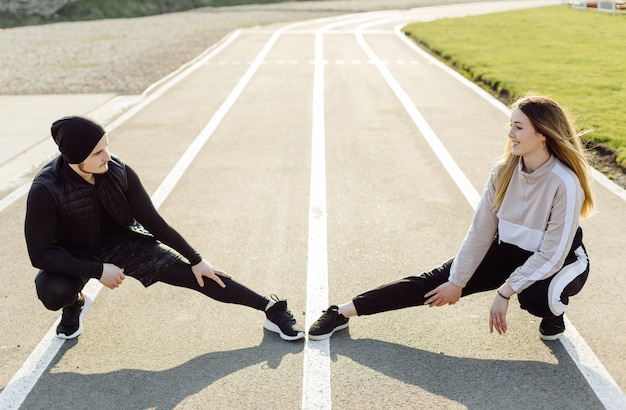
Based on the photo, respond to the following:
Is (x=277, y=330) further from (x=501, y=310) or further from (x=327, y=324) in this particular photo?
A: (x=501, y=310)

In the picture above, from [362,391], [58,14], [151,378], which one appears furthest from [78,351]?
[58,14]

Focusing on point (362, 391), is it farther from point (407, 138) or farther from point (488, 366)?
point (407, 138)

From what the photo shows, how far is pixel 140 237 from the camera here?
16.4 ft

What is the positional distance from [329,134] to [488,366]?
7015 millimetres

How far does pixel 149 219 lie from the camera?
4863 millimetres

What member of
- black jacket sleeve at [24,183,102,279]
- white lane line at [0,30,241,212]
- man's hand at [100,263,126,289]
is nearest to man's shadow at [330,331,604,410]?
man's hand at [100,263,126,289]

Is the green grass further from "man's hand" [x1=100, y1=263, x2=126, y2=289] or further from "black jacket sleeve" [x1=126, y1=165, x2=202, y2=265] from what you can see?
"man's hand" [x1=100, y1=263, x2=126, y2=289]

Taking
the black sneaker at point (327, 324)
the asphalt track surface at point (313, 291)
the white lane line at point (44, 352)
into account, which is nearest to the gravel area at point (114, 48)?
the asphalt track surface at point (313, 291)

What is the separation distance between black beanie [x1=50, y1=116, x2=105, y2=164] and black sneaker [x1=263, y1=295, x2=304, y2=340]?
162 cm

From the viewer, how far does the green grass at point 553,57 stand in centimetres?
1206

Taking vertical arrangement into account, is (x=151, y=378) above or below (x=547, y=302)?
below

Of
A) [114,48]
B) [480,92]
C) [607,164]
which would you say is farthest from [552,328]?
[114,48]

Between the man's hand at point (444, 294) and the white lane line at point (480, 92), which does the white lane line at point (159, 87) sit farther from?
the white lane line at point (480, 92)

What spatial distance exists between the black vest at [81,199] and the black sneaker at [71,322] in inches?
22.0
